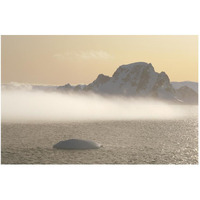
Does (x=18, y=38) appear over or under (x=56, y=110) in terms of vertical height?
over

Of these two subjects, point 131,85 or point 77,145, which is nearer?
point 77,145

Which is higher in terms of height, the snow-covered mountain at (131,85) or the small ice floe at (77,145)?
the snow-covered mountain at (131,85)

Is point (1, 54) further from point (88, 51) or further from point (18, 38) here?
point (88, 51)

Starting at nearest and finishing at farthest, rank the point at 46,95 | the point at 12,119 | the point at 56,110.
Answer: the point at 46,95, the point at 12,119, the point at 56,110

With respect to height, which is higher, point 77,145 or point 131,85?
point 131,85

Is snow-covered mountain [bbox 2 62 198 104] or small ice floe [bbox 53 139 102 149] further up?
snow-covered mountain [bbox 2 62 198 104]

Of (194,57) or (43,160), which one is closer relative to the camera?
(43,160)

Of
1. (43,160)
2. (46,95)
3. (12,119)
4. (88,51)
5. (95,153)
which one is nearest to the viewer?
(43,160)

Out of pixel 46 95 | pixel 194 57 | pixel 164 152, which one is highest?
pixel 194 57

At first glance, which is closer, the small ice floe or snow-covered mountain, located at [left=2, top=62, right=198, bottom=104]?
the small ice floe

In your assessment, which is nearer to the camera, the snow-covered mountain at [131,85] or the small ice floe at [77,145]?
the small ice floe at [77,145]

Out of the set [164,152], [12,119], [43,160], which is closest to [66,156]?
[43,160]
